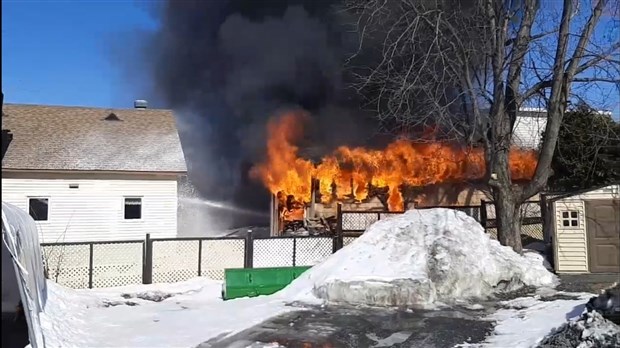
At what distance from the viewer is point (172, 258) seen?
44.3 ft

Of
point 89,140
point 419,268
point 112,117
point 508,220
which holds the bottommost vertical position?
point 419,268

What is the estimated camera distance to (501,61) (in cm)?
1345

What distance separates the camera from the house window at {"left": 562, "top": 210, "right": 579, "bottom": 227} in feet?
42.5

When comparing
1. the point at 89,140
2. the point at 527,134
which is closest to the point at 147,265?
the point at 89,140

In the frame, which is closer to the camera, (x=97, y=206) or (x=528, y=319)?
(x=528, y=319)

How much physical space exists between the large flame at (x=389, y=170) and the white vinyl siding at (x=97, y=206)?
4507mm

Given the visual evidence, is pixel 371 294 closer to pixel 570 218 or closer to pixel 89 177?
pixel 570 218

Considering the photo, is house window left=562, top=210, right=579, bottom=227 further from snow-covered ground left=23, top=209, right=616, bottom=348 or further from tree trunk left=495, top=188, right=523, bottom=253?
snow-covered ground left=23, top=209, right=616, bottom=348

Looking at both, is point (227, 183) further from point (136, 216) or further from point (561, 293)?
point (561, 293)

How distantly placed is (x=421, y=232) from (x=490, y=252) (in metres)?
1.57

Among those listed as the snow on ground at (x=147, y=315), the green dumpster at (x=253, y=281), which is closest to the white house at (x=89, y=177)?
the snow on ground at (x=147, y=315)

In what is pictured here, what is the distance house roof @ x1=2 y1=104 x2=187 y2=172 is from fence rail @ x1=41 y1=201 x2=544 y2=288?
19.7ft

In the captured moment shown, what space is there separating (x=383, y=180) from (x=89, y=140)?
11.6 m

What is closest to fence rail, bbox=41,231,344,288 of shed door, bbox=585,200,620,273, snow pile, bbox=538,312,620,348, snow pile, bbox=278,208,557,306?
snow pile, bbox=278,208,557,306
